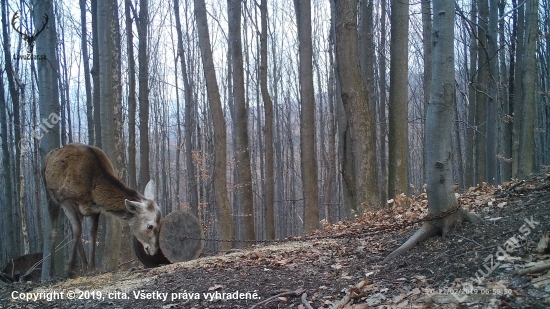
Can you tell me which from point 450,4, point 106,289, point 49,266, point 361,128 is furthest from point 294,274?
point 49,266

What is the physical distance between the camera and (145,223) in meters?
8.27

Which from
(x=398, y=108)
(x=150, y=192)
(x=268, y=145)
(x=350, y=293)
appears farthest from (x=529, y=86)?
(x=350, y=293)

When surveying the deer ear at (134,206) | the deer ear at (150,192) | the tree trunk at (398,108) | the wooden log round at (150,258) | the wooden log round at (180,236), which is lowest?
the wooden log round at (150,258)

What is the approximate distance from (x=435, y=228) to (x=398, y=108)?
17.8ft

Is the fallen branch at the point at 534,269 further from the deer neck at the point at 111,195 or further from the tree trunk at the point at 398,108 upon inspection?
the deer neck at the point at 111,195

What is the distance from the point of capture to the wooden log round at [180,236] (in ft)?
27.1

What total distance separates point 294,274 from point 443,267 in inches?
67.9

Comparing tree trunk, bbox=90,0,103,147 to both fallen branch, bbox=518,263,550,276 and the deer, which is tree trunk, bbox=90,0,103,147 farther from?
fallen branch, bbox=518,263,550,276

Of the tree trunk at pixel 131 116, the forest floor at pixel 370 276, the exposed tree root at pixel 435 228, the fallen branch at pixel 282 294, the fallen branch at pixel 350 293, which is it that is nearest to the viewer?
the forest floor at pixel 370 276

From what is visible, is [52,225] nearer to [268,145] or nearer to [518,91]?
[268,145]

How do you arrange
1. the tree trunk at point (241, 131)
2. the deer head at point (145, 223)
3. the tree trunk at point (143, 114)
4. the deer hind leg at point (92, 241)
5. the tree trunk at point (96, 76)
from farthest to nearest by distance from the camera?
the tree trunk at point (143, 114), the tree trunk at point (96, 76), the tree trunk at point (241, 131), the deer hind leg at point (92, 241), the deer head at point (145, 223)

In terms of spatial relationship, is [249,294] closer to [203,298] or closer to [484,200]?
[203,298]

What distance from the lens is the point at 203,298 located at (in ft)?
16.0

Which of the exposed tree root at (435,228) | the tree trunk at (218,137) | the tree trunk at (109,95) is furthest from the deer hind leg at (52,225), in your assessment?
the exposed tree root at (435,228)
